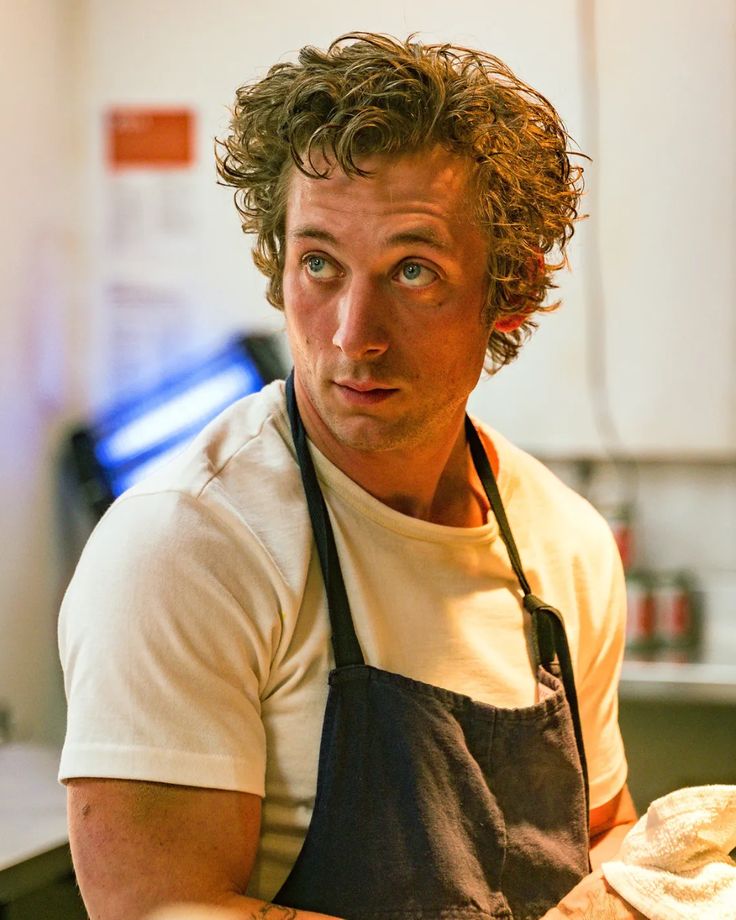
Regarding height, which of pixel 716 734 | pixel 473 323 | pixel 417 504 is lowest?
pixel 716 734

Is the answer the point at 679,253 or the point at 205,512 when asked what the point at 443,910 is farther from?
the point at 679,253

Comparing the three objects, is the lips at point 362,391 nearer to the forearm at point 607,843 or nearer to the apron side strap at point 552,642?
the apron side strap at point 552,642

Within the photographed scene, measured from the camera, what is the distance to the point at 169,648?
1049 millimetres

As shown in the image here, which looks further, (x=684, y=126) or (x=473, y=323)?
(x=684, y=126)

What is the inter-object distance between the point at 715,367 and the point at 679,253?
10.4 inches

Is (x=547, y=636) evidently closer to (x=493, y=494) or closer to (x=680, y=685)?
(x=493, y=494)

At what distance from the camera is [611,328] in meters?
2.65

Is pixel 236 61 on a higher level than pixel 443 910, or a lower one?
higher

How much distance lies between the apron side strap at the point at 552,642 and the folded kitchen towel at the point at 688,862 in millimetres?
175

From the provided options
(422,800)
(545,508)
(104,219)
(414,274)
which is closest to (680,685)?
(545,508)

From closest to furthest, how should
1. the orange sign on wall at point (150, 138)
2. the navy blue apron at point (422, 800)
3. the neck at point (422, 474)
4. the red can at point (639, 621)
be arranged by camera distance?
the navy blue apron at point (422, 800)
the neck at point (422, 474)
the red can at point (639, 621)
the orange sign on wall at point (150, 138)

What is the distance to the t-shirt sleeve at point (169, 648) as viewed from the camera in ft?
3.38

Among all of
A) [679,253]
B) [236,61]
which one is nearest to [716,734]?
[679,253]

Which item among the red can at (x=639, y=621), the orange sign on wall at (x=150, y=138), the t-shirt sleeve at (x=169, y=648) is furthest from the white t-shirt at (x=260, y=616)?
the orange sign on wall at (x=150, y=138)
